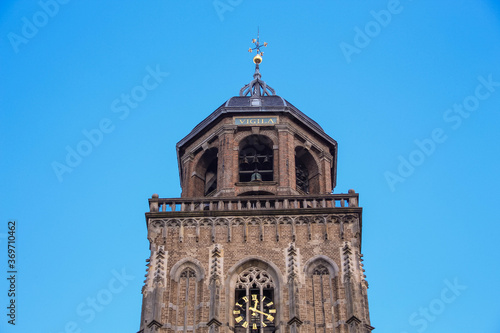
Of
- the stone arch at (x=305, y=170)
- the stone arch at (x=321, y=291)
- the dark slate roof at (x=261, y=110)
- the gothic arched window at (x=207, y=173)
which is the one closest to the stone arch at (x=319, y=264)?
the stone arch at (x=321, y=291)

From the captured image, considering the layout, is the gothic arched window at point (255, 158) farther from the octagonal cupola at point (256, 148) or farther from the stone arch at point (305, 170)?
the stone arch at point (305, 170)

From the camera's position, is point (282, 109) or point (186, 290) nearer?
point (186, 290)

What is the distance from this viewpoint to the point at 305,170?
153ft

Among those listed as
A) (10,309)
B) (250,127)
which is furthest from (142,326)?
(250,127)

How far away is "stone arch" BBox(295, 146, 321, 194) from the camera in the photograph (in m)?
45.8

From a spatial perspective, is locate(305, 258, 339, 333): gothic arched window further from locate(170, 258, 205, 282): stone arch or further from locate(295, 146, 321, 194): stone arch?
locate(295, 146, 321, 194): stone arch

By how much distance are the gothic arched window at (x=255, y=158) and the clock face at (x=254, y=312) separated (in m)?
7.07

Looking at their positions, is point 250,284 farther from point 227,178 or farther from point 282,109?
point 282,109

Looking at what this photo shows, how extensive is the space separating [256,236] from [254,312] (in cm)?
334

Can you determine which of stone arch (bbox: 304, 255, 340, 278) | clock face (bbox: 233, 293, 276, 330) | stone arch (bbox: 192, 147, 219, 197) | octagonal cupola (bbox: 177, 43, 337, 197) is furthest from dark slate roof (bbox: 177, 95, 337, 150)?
clock face (bbox: 233, 293, 276, 330)

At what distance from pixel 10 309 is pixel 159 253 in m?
5.77

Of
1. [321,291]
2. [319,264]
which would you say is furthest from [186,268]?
[321,291]

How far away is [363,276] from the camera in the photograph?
4028 centimetres

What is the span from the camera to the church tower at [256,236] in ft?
127
